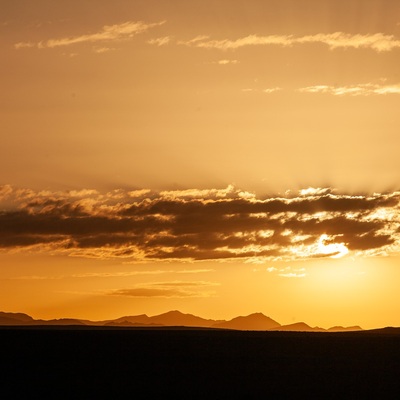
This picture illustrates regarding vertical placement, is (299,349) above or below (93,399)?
above

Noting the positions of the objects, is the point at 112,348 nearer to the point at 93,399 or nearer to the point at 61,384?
the point at 61,384

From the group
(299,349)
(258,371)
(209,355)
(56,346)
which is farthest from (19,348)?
(258,371)

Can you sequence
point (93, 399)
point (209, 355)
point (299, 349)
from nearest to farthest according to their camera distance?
point (93, 399), point (209, 355), point (299, 349)

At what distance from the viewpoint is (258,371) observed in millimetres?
57094

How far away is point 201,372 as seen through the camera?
5662 centimetres

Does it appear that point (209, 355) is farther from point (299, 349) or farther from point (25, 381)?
point (25, 381)

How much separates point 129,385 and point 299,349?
35175mm

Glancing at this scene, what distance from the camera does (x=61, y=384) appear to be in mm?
49469

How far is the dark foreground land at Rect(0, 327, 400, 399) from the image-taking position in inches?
1816

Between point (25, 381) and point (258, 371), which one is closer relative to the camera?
point (25, 381)

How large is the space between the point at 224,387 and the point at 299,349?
114 ft

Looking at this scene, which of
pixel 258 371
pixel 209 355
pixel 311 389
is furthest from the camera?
pixel 209 355

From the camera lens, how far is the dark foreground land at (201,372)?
151ft

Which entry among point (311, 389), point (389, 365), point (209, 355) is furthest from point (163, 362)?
point (311, 389)
